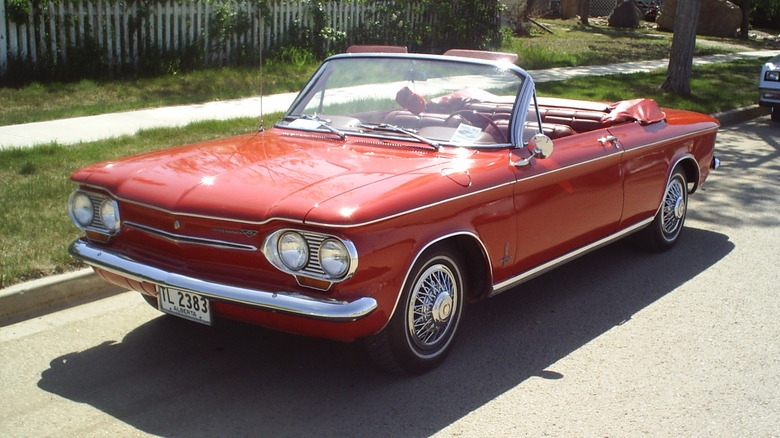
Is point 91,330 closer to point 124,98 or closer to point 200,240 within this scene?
point 200,240

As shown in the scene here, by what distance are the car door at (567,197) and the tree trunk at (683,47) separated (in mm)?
9099

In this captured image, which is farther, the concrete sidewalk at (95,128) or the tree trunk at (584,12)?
the tree trunk at (584,12)

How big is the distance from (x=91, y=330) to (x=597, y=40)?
70.2 feet

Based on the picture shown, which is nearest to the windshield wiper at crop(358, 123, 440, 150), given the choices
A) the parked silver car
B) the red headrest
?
the red headrest

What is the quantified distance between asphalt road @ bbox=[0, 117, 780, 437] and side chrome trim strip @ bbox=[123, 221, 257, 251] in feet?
2.39

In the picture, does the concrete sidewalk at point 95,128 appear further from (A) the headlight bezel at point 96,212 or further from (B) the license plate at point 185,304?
(B) the license plate at point 185,304

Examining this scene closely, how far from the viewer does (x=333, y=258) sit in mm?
3932

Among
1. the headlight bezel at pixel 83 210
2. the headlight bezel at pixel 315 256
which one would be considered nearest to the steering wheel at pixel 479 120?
the headlight bezel at pixel 315 256

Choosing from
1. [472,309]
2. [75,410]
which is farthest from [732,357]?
[75,410]

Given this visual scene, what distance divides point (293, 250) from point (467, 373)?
1.22 meters

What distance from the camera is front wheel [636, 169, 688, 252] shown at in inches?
260

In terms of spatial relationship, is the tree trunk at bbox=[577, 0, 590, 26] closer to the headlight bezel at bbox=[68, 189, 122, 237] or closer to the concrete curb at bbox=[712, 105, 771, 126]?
the concrete curb at bbox=[712, 105, 771, 126]

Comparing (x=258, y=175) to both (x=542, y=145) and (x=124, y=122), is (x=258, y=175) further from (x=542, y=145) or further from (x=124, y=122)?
(x=124, y=122)

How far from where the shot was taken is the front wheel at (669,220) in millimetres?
6609
